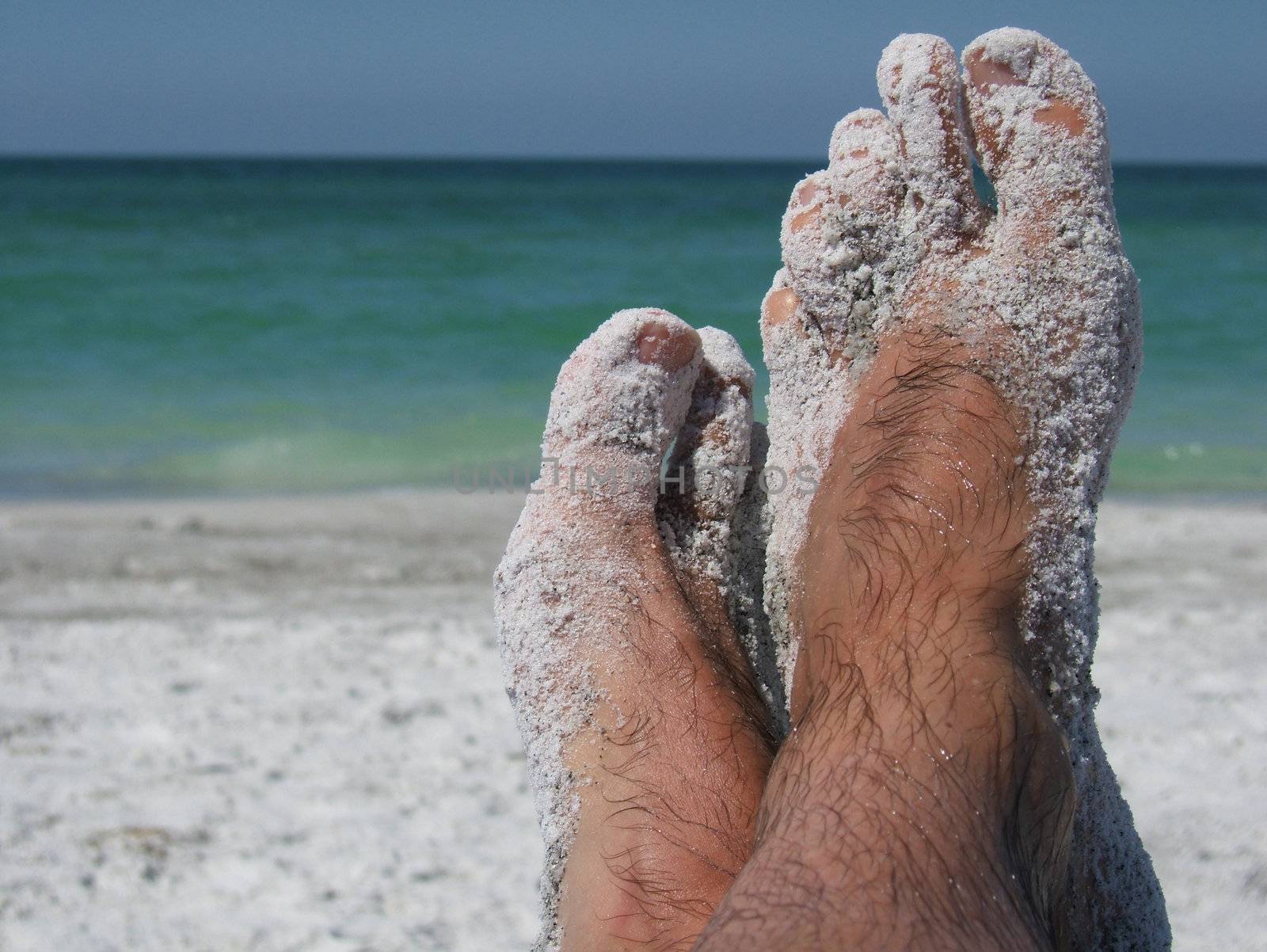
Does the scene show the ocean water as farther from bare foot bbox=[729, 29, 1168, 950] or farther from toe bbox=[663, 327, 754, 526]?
Result: bare foot bbox=[729, 29, 1168, 950]

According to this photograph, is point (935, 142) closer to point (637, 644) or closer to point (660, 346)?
point (660, 346)

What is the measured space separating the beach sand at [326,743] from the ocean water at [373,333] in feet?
4.29

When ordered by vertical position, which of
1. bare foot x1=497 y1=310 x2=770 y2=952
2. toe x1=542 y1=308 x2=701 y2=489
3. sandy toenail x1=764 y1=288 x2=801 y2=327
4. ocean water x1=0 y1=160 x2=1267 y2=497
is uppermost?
sandy toenail x1=764 y1=288 x2=801 y2=327

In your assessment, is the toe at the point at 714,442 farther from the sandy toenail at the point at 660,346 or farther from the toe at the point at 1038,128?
the toe at the point at 1038,128

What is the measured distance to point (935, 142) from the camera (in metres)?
1.59

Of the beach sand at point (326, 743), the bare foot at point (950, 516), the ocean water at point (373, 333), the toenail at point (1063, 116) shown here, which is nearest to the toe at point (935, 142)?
the bare foot at point (950, 516)

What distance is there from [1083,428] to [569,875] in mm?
816

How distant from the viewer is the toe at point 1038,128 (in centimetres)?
154

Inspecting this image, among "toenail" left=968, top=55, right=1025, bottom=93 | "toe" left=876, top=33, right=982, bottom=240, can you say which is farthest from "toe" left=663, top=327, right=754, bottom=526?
"toenail" left=968, top=55, right=1025, bottom=93

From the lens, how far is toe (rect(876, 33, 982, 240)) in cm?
158

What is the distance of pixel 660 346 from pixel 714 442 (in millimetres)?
155

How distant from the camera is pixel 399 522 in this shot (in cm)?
Result: 334

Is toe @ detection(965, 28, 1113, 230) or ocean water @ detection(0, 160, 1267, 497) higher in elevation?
toe @ detection(965, 28, 1113, 230)

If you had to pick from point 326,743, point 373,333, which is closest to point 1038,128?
point 326,743
